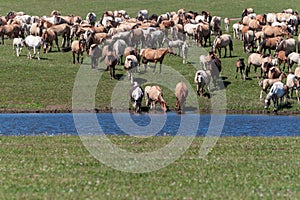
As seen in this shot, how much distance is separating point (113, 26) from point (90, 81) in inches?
634

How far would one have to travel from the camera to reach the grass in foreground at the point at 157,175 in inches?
585

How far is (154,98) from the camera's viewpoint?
34.8 meters

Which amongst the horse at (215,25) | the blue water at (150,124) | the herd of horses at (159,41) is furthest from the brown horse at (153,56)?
the horse at (215,25)

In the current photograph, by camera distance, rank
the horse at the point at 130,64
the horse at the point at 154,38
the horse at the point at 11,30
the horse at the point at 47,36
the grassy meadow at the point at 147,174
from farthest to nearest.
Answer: the horse at the point at 11,30, the horse at the point at 154,38, the horse at the point at 47,36, the horse at the point at 130,64, the grassy meadow at the point at 147,174

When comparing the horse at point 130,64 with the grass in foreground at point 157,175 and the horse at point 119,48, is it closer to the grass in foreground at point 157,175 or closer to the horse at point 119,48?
the horse at point 119,48

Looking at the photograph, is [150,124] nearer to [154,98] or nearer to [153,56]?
[154,98]

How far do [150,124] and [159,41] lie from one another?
19915 millimetres

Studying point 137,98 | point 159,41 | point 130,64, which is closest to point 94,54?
point 130,64

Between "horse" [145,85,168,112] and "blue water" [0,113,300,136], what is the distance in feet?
2.44

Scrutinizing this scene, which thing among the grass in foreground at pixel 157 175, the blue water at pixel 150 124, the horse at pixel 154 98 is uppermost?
the horse at pixel 154 98

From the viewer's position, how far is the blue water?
29000 mm

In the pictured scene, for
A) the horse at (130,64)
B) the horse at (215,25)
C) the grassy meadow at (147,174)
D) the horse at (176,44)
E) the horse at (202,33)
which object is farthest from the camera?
the horse at (215,25)

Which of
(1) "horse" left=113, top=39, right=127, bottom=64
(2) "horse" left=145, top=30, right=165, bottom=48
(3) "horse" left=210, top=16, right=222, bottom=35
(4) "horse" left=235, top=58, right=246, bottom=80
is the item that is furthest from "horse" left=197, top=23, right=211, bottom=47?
(4) "horse" left=235, top=58, right=246, bottom=80

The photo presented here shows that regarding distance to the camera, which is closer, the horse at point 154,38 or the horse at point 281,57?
the horse at point 281,57
